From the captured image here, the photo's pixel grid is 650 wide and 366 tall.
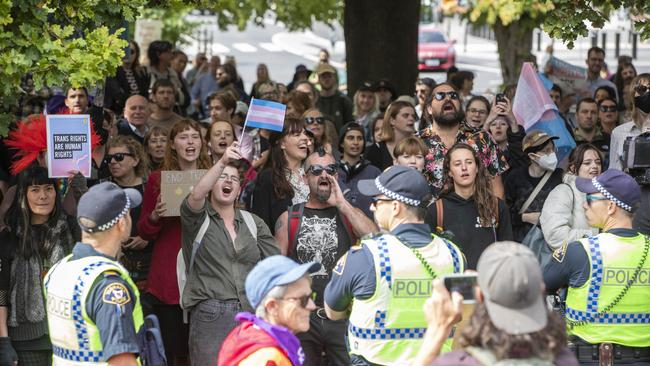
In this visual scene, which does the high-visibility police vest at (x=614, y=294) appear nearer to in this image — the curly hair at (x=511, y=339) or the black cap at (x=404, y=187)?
the black cap at (x=404, y=187)

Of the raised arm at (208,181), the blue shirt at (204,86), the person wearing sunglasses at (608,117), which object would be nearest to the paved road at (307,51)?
the blue shirt at (204,86)

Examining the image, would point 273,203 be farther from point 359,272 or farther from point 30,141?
point 359,272

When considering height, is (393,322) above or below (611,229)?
below

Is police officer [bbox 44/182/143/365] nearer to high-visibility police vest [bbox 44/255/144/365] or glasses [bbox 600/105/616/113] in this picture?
high-visibility police vest [bbox 44/255/144/365]

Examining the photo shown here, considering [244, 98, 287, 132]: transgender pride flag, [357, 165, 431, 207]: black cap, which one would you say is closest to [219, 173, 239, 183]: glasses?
[244, 98, 287, 132]: transgender pride flag

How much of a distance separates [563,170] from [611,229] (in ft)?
10.3

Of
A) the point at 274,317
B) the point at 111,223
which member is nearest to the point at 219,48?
the point at 111,223

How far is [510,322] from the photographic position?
427 centimetres

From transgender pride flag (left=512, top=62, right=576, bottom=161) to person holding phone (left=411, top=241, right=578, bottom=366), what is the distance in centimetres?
617

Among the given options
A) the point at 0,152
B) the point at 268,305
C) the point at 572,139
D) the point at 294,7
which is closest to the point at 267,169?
the point at 0,152

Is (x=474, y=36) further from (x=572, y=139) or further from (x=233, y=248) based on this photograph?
(x=233, y=248)

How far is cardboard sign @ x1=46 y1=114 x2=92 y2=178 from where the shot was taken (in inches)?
313

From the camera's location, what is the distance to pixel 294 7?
24688 millimetres

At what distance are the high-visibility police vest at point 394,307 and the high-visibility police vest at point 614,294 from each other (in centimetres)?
99
